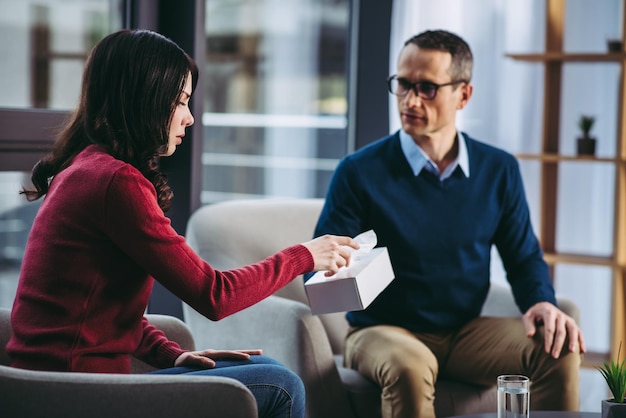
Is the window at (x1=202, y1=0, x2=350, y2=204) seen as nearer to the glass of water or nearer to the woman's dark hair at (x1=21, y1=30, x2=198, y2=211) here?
the woman's dark hair at (x1=21, y1=30, x2=198, y2=211)

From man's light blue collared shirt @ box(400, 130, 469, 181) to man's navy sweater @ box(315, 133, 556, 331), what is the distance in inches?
0.6

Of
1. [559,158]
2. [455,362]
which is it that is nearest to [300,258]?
[455,362]

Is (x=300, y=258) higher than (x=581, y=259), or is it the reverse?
(x=300, y=258)

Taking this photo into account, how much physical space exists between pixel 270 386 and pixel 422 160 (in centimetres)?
104

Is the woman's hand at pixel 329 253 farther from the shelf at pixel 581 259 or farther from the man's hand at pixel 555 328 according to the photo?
the shelf at pixel 581 259

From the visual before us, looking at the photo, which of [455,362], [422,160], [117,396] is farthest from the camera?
[422,160]

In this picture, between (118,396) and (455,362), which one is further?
(455,362)

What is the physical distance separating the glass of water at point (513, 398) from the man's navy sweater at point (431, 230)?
761 millimetres

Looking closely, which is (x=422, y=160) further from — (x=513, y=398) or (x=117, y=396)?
(x=117, y=396)

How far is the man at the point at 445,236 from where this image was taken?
234cm

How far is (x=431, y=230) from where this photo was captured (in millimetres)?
2479

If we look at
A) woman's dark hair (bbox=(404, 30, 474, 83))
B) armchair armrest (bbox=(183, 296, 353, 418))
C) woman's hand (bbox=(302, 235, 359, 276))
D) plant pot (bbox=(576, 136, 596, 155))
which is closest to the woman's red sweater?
woman's hand (bbox=(302, 235, 359, 276))

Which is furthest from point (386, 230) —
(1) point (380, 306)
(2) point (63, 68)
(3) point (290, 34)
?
(3) point (290, 34)

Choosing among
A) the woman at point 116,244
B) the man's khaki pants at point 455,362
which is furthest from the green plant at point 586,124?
the woman at point 116,244
